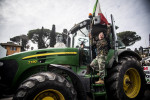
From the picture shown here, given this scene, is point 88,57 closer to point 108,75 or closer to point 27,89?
point 108,75

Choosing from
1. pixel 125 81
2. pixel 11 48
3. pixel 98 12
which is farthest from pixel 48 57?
pixel 11 48

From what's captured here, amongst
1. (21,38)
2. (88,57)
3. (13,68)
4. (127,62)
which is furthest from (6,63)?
(21,38)

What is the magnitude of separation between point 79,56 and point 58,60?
2.14 feet

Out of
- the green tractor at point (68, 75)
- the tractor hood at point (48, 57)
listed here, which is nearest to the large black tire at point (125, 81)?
the green tractor at point (68, 75)

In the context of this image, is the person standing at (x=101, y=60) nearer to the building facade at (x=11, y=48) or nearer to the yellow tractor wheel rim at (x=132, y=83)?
the yellow tractor wheel rim at (x=132, y=83)

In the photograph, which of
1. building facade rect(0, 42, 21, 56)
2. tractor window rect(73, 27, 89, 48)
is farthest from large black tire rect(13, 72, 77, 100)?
building facade rect(0, 42, 21, 56)

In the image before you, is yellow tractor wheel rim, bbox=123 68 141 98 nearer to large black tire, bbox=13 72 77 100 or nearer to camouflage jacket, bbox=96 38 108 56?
camouflage jacket, bbox=96 38 108 56

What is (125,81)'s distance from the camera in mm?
2982

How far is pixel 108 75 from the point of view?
115 inches

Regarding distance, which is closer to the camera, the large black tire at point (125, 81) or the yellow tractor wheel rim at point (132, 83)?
the large black tire at point (125, 81)

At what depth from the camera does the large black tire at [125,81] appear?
2590 mm

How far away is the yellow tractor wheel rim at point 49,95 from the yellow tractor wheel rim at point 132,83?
84.0 inches

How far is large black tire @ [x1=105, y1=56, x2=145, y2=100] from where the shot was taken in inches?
102

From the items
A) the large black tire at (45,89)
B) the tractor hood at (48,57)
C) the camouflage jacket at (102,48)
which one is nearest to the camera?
the large black tire at (45,89)
